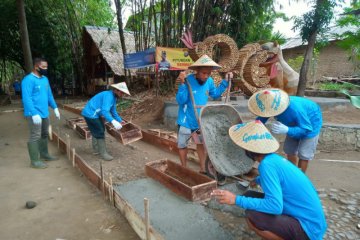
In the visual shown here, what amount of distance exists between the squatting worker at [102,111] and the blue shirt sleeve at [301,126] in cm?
270

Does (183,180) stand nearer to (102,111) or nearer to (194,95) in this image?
(194,95)

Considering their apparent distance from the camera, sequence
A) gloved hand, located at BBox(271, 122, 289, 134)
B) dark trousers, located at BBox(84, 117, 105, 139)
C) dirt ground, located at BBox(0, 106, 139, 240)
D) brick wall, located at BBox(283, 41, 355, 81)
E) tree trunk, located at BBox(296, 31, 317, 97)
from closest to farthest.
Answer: dirt ground, located at BBox(0, 106, 139, 240) < gloved hand, located at BBox(271, 122, 289, 134) < dark trousers, located at BBox(84, 117, 105, 139) < tree trunk, located at BBox(296, 31, 317, 97) < brick wall, located at BBox(283, 41, 355, 81)

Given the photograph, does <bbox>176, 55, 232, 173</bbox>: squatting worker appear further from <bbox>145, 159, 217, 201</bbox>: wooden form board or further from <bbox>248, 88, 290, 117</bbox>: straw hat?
<bbox>248, 88, 290, 117</bbox>: straw hat

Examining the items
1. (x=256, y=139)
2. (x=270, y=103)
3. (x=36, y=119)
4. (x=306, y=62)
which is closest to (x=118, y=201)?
(x=256, y=139)

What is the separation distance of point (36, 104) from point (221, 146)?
10.2 feet

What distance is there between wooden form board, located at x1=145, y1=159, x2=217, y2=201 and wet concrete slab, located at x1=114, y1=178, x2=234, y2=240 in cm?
9

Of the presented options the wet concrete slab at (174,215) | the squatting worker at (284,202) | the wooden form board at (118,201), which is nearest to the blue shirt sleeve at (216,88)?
the wet concrete slab at (174,215)

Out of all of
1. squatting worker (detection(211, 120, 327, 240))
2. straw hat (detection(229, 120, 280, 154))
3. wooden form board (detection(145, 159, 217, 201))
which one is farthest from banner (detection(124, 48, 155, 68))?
squatting worker (detection(211, 120, 327, 240))

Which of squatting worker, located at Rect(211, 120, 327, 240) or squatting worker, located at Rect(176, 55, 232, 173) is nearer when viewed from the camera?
squatting worker, located at Rect(211, 120, 327, 240)

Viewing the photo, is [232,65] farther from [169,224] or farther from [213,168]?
[169,224]

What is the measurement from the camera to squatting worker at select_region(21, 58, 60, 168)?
455 centimetres

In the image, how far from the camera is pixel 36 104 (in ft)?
15.6

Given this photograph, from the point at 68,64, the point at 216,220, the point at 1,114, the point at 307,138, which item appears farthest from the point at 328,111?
the point at 68,64

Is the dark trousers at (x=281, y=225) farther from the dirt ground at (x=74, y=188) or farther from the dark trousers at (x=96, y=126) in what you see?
the dark trousers at (x=96, y=126)
